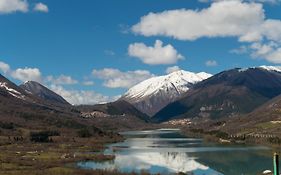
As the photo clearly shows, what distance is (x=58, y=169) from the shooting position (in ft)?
465

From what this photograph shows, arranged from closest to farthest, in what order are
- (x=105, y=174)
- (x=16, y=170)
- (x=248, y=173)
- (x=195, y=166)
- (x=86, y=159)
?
(x=105, y=174), (x=16, y=170), (x=248, y=173), (x=195, y=166), (x=86, y=159)

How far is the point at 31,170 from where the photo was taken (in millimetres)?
137750

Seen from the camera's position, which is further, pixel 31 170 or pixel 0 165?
pixel 0 165

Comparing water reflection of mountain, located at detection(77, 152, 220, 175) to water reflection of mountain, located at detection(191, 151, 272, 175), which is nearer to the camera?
water reflection of mountain, located at detection(77, 152, 220, 175)

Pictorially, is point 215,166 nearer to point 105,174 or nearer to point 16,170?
point 105,174

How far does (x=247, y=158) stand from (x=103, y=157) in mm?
58351

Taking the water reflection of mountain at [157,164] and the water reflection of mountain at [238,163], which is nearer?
the water reflection of mountain at [157,164]

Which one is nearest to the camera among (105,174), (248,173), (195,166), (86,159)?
(105,174)

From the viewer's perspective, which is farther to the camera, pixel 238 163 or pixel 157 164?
pixel 238 163

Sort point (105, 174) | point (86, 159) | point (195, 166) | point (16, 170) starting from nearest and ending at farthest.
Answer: point (105, 174), point (16, 170), point (195, 166), point (86, 159)

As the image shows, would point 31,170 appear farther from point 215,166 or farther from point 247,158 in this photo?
point 247,158

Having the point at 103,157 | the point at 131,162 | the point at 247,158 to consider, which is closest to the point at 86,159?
the point at 103,157

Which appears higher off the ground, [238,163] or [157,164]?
[157,164]

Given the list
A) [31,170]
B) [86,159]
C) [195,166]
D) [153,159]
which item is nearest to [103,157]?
[86,159]
